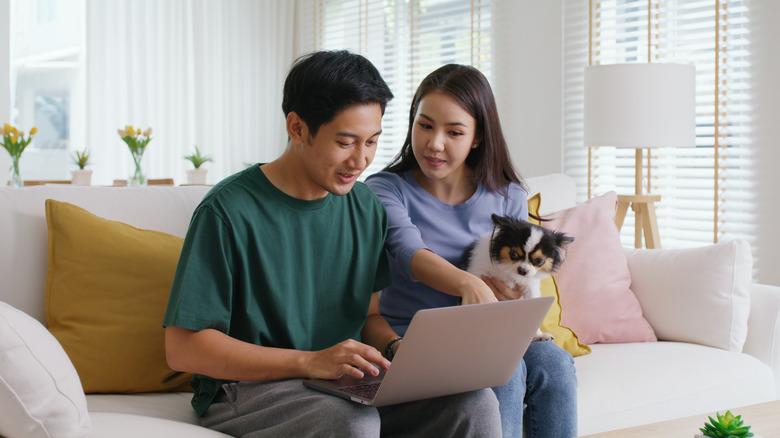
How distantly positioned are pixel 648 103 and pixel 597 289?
928mm

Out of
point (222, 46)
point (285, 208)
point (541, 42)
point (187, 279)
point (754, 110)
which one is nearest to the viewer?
point (187, 279)

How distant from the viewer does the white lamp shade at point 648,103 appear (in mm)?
2785

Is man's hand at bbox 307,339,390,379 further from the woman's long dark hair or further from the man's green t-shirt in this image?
the woman's long dark hair

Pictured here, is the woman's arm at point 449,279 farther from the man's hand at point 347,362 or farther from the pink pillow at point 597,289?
the pink pillow at point 597,289

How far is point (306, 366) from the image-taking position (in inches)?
52.4

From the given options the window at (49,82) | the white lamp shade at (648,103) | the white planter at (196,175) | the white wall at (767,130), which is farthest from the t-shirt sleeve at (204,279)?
the window at (49,82)

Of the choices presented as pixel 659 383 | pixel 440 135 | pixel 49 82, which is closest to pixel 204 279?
pixel 440 135

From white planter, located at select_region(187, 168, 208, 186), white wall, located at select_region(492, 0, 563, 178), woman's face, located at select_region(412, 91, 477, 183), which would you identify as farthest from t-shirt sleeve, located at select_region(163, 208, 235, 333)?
white planter, located at select_region(187, 168, 208, 186)

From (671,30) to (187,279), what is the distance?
2.93 meters

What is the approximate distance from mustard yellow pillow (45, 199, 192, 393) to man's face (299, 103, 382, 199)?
501mm

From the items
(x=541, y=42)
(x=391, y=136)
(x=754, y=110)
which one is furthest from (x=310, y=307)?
(x=391, y=136)

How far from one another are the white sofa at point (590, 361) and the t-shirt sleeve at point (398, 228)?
506mm

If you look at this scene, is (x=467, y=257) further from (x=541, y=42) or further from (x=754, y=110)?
(x=541, y=42)

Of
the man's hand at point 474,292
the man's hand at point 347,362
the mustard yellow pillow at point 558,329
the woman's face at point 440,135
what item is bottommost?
the mustard yellow pillow at point 558,329
